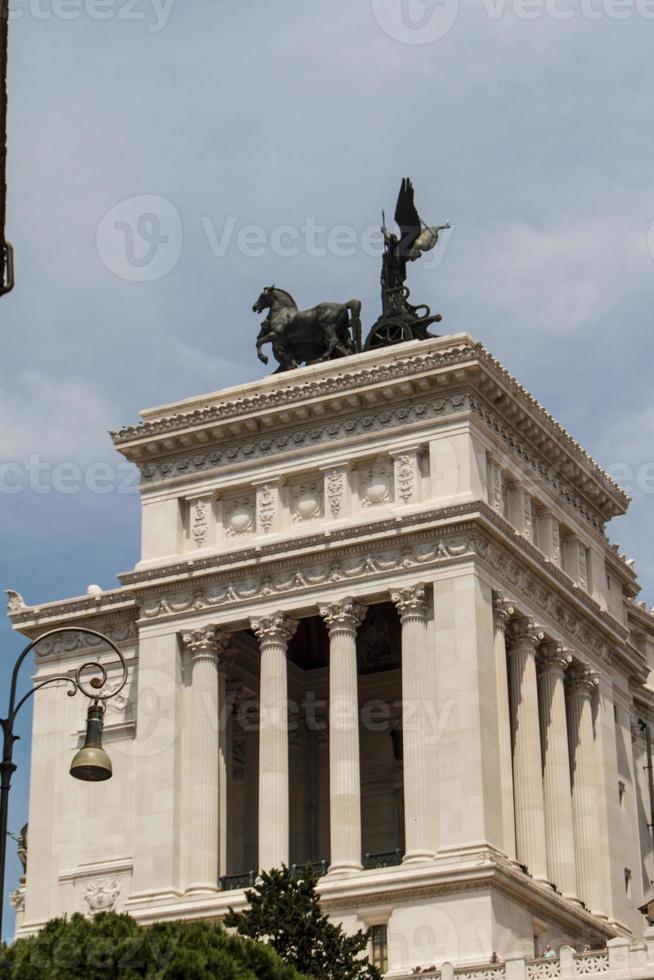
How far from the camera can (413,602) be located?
225 feet

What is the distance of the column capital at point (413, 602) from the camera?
225 feet

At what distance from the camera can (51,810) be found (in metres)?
73.4

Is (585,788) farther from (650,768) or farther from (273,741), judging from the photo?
(273,741)

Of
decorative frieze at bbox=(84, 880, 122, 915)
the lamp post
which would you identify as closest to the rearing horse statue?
decorative frieze at bbox=(84, 880, 122, 915)

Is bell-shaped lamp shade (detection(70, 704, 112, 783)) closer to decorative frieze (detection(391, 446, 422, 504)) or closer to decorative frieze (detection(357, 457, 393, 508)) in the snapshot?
decorative frieze (detection(391, 446, 422, 504))

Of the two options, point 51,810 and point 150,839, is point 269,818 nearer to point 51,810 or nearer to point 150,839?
point 150,839

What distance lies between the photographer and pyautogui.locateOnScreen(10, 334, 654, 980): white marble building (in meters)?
66.4

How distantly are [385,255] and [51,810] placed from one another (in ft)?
75.0

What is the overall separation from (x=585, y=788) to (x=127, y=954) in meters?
29.3

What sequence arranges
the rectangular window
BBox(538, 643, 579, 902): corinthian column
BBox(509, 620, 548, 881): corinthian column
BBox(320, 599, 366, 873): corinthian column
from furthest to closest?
BBox(538, 643, 579, 902): corinthian column
BBox(509, 620, 548, 881): corinthian column
BBox(320, 599, 366, 873): corinthian column
the rectangular window

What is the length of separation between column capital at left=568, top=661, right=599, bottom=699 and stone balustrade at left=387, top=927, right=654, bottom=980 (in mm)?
16592

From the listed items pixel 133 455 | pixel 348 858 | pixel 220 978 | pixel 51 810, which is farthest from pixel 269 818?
pixel 220 978

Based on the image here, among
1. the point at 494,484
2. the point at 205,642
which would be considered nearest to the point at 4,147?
the point at 205,642

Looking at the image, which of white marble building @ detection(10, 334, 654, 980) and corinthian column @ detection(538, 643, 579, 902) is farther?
corinthian column @ detection(538, 643, 579, 902)
